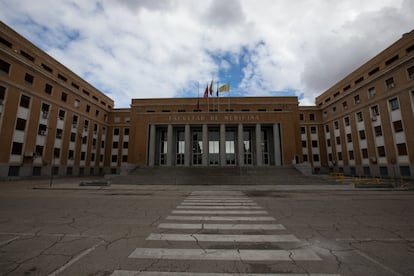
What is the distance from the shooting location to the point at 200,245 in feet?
14.3

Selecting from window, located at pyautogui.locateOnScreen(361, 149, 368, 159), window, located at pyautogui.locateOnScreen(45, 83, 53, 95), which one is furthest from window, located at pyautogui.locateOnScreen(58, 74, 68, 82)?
window, located at pyautogui.locateOnScreen(361, 149, 368, 159)

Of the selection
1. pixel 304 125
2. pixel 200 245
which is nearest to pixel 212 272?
pixel 200 245

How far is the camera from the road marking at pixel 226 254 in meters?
3.67

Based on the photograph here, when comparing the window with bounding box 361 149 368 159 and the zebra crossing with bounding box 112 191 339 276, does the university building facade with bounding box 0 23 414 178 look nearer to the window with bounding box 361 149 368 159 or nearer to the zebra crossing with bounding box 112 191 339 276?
the window with bounding box 361 149 368 159

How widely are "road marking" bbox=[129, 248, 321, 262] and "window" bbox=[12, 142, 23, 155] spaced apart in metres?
31.2

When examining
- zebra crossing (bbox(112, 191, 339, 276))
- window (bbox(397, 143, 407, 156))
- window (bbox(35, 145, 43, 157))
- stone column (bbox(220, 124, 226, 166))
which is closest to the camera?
zebra crossing (bbox(112, 191, 339, 276))

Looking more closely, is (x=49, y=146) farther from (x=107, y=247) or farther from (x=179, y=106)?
(x=107, y=247)

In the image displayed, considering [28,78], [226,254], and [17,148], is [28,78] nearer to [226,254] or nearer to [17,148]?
[17,148]

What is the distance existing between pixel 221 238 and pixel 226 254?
3.11 feet

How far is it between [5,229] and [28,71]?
102ft

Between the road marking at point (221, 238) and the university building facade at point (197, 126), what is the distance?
24.7 meters

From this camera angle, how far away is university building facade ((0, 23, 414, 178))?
26.0 metres

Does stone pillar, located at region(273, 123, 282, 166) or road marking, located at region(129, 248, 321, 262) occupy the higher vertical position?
stone pillar, located at region(273, 123, 282, 166)

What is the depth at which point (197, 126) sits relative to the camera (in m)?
37.8
